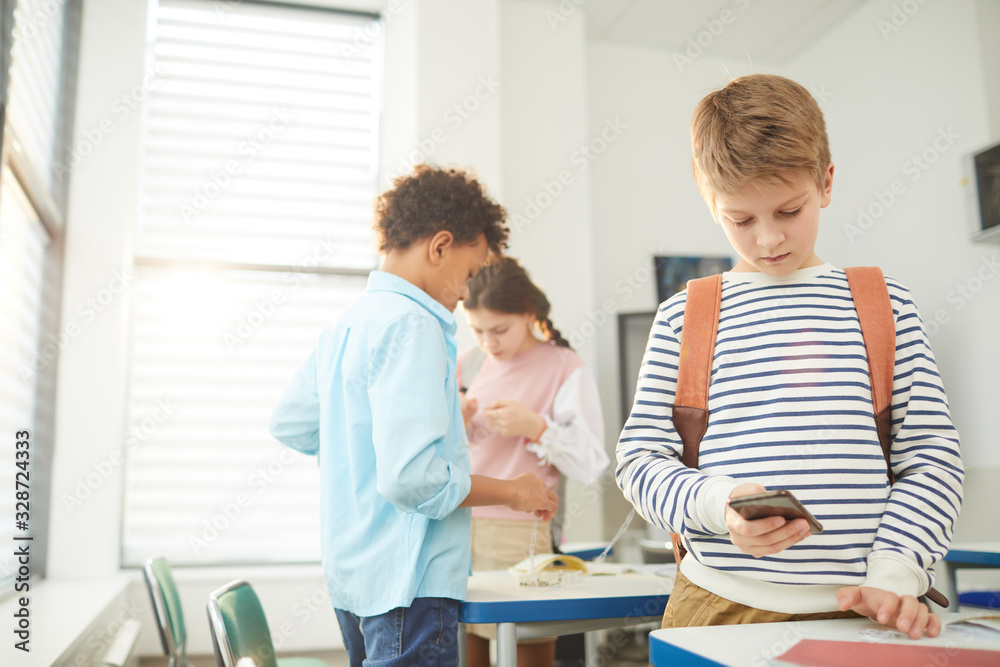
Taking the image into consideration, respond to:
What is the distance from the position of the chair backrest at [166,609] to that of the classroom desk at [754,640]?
5.86ft

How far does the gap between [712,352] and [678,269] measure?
3.56 metres

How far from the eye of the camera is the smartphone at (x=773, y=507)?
29.6 inches

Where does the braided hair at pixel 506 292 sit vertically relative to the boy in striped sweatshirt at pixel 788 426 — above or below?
above

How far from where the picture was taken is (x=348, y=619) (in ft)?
4.78

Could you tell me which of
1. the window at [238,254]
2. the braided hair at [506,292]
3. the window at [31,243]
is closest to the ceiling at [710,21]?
the window at [238,254]

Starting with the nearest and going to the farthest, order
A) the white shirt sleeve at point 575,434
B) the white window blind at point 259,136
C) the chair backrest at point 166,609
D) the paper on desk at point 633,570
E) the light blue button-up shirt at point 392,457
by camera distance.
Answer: the light blue button-up shirt at point 392,457
the paper on desk at point 633,570
the chair backrest at point 166,609
the white shirt sleeve at point 575,434
the white window blind at point 259,136

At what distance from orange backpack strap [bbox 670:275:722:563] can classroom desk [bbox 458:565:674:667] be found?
0.43 m

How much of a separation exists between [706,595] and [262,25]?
4.20 metres

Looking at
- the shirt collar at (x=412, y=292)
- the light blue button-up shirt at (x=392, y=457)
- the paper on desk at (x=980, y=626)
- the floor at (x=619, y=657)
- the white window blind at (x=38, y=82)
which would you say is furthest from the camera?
the floor at (x=619, y=657)

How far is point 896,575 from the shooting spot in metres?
0.88

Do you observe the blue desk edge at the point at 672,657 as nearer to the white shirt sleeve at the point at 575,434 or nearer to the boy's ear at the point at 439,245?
the boy's ear at the point at 439,245

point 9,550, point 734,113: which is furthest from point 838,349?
point 9,550

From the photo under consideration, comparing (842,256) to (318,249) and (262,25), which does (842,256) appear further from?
(262,25)

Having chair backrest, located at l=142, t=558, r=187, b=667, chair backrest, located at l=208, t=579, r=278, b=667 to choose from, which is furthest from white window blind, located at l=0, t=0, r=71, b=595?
chair backrest, located at l=208, t=579, r=278, b=667
